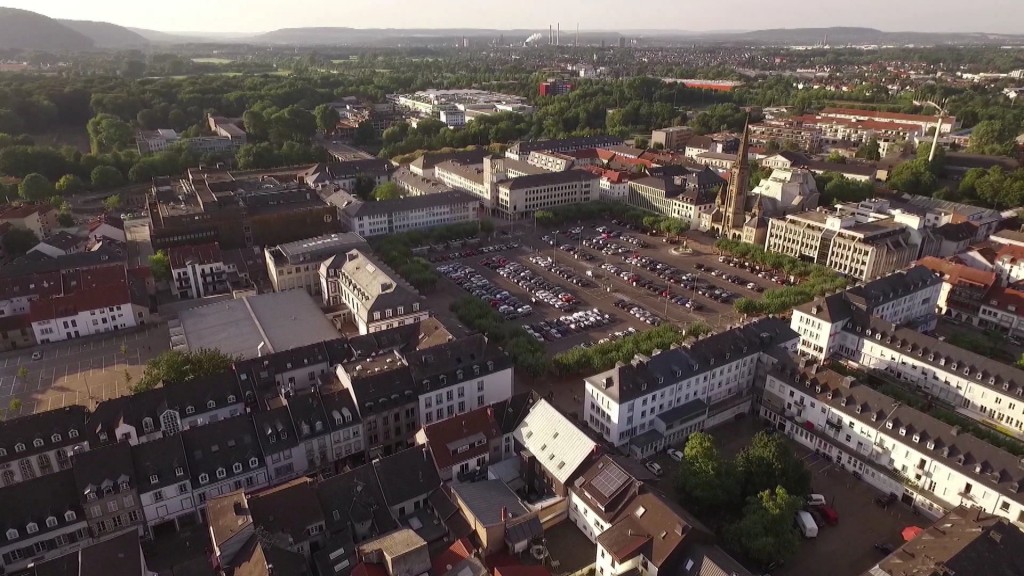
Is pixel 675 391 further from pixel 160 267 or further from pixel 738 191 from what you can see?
pixel 160 267

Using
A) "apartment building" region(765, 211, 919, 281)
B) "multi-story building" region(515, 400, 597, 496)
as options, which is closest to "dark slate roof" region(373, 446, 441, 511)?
"multi-story building" region(515, 400, 597, 496)

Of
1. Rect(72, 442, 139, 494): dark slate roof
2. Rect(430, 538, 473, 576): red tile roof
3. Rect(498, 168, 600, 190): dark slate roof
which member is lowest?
Rect(430, 538, 473, 576): red tile roof

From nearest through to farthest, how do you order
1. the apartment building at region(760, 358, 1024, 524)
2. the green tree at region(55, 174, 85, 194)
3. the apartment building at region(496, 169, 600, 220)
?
the apartment building at region(760, 358, 1024, 524) < the apartment building at region(496, 169, 600, 220) < the green tree at region(55, 174, 85, 194)

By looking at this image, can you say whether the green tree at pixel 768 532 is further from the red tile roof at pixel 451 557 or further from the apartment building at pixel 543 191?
the apartment building at pixel 543 191

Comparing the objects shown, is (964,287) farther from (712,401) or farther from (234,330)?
(234,330)

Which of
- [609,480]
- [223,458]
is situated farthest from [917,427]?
[223,458]

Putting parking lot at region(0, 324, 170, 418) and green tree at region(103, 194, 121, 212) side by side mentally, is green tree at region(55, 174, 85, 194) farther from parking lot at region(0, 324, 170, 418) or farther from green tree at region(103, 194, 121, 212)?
parking lot at region(0, 324, 170, 418)

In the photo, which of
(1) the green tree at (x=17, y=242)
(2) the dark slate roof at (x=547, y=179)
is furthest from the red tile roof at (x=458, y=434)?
(1) the green tree at (x=17, y=242)
